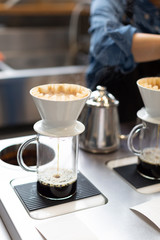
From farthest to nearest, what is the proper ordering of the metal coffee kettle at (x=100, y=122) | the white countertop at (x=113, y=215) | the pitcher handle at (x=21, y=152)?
the metal coffee kettle at (x=100, y=122) → the pitcher handle at (x=21, y=152) → the white countertop at (x=113, y=215)

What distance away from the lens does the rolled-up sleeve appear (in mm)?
1244

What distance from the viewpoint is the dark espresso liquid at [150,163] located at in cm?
103

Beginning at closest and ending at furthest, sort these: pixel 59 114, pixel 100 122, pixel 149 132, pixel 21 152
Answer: pixel 59 114, pixel 21 152, pixel 149 132, pixel 100 122

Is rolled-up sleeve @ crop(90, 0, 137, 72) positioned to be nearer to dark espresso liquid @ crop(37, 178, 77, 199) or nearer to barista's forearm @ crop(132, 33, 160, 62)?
barista's forearm @ crop(132, 33, 160, 62)

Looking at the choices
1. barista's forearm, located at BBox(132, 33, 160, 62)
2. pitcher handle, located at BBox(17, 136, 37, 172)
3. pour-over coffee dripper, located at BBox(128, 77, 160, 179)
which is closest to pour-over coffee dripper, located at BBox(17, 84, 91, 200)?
pitcher handle, located at BBox(17, 136, 37, 172)

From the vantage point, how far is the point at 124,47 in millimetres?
1253

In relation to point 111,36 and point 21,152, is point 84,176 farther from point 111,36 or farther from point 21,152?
point 111,36

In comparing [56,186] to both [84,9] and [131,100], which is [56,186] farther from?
[84,9]

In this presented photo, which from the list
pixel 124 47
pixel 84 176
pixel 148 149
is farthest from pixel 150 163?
pixel 124 47

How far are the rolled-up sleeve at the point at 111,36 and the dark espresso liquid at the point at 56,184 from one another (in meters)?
0.53

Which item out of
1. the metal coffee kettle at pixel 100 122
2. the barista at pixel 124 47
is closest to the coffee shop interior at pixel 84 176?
the metal coffee kettle at pixel 100 122

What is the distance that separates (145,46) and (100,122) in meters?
0.29

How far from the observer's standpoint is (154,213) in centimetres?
88

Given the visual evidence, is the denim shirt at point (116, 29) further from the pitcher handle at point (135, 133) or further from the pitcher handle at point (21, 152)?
the pitcher handle at point (21, 152)
